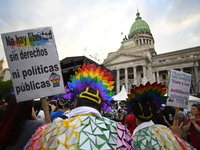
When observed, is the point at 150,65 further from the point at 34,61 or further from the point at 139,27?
the point at 34,61

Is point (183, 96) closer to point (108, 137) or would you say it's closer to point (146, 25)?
point (108, 137)

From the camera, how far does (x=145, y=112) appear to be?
2148mm

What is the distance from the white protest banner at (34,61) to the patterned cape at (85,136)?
89cm

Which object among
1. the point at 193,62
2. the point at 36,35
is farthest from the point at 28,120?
the point at 193,62

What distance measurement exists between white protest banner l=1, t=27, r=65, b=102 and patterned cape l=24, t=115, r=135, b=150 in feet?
2.93

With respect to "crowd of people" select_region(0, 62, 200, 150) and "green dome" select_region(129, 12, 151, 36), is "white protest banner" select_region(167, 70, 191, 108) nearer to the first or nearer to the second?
"crowd of people" select_region(0, 62, 200, 150)

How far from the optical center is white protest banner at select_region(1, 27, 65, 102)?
1903 mm

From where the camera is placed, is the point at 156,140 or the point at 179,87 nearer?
the point at 156,140

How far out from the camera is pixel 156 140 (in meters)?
1.79

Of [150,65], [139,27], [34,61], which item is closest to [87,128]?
[34,61]

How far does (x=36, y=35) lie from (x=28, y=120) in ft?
4.29

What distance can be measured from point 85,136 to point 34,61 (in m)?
1.50

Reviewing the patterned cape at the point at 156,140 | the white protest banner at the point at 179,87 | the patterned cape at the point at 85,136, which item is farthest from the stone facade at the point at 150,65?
the patterned cape at the point at 85,136

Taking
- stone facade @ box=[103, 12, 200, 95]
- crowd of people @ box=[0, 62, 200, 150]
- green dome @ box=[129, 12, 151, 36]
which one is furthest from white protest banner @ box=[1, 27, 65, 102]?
green dome @ box=[129, 12, 151, 36]
